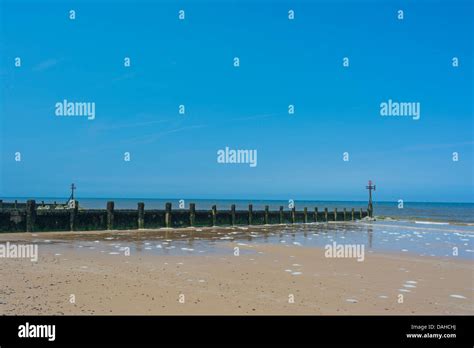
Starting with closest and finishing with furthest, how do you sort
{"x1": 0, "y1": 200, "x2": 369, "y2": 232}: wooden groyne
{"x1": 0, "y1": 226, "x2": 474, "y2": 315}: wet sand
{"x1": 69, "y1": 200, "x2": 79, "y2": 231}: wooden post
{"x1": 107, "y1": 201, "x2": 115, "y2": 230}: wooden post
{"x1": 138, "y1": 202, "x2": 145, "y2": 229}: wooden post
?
1. {"x1": 0, "y1": 226, "x2": 474, "y2": 315}: wet sand
2. {"x1": 0, "y1": 200, "x2": 369, "y2": 232}: wooden groyne
3. {"x1": 69, "y1": 200, "x2": 79, "y2": 231}: wooden post
4. {"x1": 107, "y1": 201, "x2": 115, "y2": 230}: wooden post
5. {"x1": 138, "y1": 202, "x2": 145, "y2": 229}: wooden post

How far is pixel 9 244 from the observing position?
18328 millimetres

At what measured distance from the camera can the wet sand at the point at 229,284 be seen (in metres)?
8.38

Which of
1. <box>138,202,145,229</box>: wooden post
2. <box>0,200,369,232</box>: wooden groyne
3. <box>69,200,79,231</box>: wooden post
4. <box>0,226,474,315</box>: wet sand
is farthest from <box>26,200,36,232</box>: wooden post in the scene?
<box>0,226,474,315</box>: wet sand

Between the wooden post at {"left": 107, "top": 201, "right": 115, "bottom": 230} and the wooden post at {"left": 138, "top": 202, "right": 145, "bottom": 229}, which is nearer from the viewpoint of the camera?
the wooden post at {"left": 107, "top": 201, "right": 115, "bottom": 230}

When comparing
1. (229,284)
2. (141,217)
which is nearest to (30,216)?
(141,217)

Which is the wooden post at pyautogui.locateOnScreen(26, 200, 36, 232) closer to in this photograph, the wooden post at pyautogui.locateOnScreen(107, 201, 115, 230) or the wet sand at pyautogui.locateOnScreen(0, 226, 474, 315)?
the wooden post at pyautogui.locateOnScreen(107, 201, 115, 230)

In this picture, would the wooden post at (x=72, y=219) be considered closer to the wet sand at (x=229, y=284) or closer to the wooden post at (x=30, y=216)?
Answer: the wooden post at (x=30, y=216)

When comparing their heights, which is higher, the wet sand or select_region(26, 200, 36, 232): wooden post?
select_region(26, 200, 36, 232): wooden post

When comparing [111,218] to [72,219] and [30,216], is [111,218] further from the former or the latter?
[30,216]

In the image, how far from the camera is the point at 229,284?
10578mm

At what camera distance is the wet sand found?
27.5ft

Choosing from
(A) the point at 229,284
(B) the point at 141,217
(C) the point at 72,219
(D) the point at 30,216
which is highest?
(D) the point at 30,216

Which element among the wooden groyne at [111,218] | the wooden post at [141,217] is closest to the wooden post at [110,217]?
the wooden groyne at [111,218]
